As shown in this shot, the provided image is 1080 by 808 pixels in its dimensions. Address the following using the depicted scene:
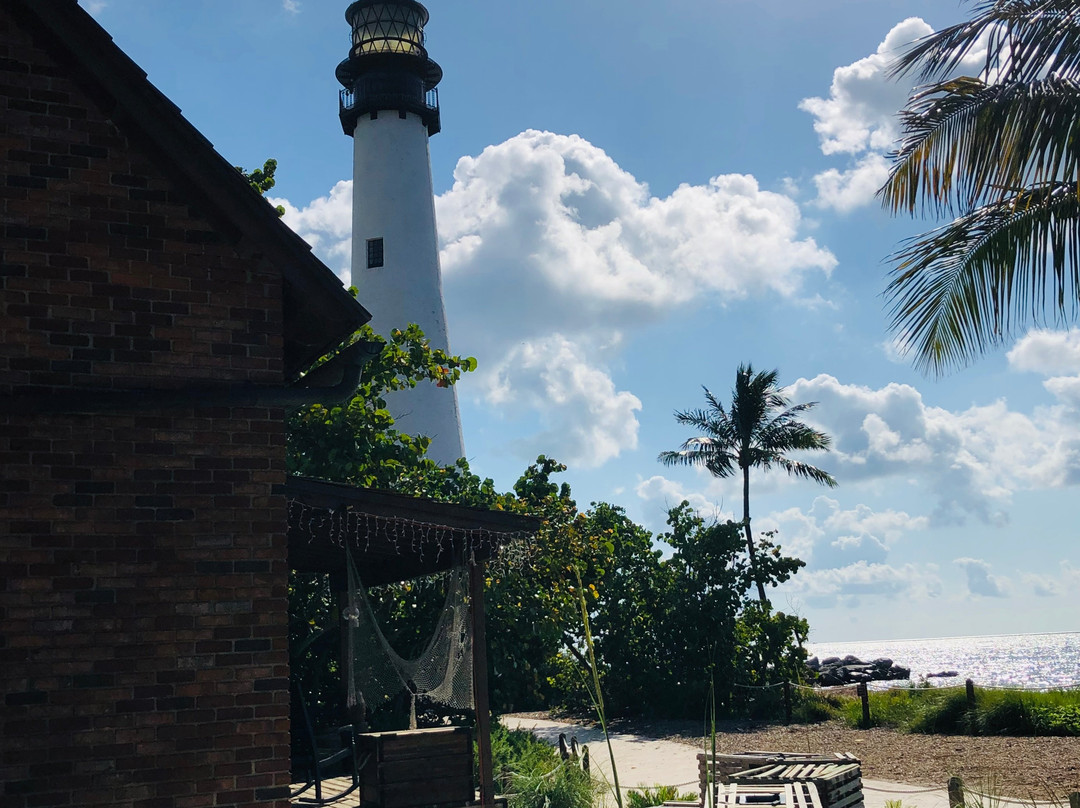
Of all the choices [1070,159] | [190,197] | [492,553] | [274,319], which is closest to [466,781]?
[492,553]

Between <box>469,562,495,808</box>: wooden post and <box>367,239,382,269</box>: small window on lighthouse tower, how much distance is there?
57.2 ft

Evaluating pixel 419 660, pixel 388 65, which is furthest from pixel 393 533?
pixel 388 65

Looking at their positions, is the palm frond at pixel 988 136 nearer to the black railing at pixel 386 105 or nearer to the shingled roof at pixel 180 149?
the shingled roof at pixel 180 149

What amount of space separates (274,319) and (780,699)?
729 inches

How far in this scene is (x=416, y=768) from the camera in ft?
32.8

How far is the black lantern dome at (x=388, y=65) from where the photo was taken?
27953mm

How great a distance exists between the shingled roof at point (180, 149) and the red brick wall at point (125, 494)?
94 millimetres

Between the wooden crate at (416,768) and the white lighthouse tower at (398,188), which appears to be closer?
the wooden crate at (416,768)

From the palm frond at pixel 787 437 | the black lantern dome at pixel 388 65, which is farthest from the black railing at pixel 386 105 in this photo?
the palm frond at pixel 787 437

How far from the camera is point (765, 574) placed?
2430cm

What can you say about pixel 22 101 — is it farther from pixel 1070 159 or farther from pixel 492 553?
pixel 1070 159

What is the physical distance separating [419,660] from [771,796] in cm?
379

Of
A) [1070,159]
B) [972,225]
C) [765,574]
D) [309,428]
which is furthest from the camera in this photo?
[765,574]

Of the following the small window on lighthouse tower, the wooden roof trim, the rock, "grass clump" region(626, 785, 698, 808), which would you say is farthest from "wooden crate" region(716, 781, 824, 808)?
the rock
